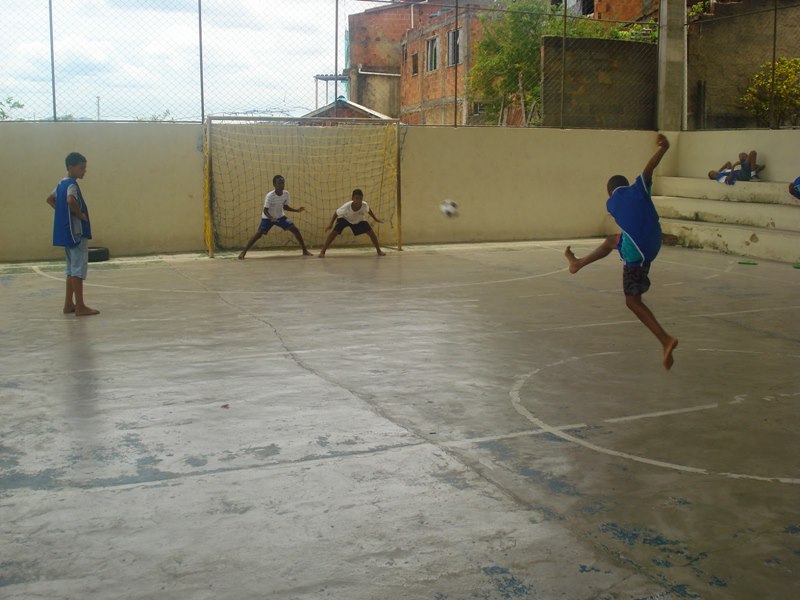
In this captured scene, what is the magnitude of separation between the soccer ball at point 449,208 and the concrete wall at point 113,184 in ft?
14.0

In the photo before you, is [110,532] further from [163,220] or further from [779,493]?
[163,220]

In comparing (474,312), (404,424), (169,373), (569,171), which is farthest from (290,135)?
(404,424)

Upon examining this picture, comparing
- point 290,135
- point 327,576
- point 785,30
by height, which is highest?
point 785,30

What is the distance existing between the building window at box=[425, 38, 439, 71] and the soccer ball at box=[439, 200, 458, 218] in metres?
12.0

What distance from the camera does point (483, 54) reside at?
25312mm

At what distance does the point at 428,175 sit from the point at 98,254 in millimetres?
6053

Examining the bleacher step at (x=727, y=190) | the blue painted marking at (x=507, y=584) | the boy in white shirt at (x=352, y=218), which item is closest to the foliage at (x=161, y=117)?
the boy in white shirt at (x=352, y=218)

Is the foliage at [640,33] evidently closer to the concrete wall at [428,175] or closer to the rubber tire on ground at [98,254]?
the concrete wall at [428,175]

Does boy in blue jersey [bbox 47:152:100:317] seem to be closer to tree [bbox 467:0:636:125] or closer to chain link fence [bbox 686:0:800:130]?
chain link fence [bbox 686:0:800:130]

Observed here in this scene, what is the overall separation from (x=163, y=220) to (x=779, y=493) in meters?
12.0

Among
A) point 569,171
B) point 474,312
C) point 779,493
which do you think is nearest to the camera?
point 779,493

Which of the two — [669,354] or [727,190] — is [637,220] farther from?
[727,190]

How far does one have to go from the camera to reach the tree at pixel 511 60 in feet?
78.6

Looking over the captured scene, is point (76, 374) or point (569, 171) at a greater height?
point (569, 171)
